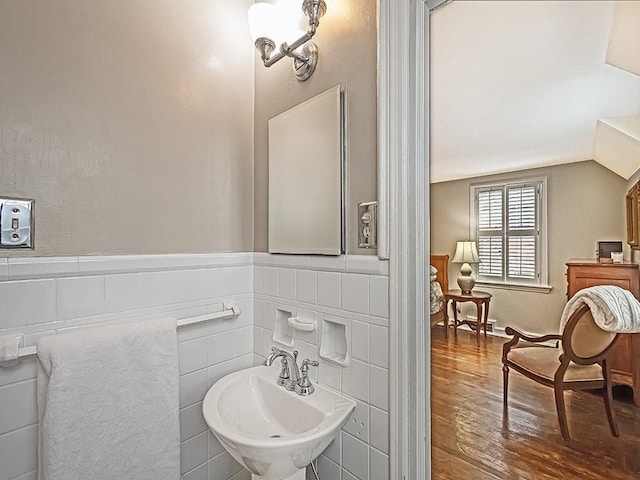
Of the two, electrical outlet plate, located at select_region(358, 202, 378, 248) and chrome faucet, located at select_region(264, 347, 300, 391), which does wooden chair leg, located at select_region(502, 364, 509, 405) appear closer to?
electrical outlet plate, located at select_region(358, 202, 378, 248)

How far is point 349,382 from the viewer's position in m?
1.18

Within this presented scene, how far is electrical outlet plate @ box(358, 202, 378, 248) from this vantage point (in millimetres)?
1119

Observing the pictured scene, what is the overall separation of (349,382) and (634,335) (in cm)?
76

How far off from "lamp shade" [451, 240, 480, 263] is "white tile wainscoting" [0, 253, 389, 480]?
0.22 metres

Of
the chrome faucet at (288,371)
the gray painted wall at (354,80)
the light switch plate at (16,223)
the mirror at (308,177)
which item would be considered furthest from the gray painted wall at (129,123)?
the chrome faucet at (288,371)

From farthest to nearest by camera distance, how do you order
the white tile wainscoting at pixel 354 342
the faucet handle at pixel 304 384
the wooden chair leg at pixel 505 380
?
1. the faucet handle at pixel 304 384
2. the white tile wainscoting at pixel 354 342
3. the wooden chair leg at pixel 505 380

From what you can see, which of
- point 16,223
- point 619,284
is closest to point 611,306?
point 619,284

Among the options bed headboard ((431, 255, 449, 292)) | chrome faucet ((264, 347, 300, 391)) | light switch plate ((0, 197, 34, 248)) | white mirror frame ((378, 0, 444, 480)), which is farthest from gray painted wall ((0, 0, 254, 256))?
bed headboard ((431, 255, 449, 292))

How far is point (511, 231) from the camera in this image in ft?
2.91

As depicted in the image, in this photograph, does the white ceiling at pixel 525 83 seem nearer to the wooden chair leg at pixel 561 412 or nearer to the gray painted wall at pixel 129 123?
the wooden chair leg at pixel 561 412

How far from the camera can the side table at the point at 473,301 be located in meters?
0.96

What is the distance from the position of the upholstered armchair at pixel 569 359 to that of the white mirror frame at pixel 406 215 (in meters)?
0.24

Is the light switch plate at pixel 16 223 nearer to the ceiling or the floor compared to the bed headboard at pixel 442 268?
nearer to the ceiling

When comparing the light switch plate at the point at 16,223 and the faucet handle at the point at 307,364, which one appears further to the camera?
the faucet handle at the point at 307,364
